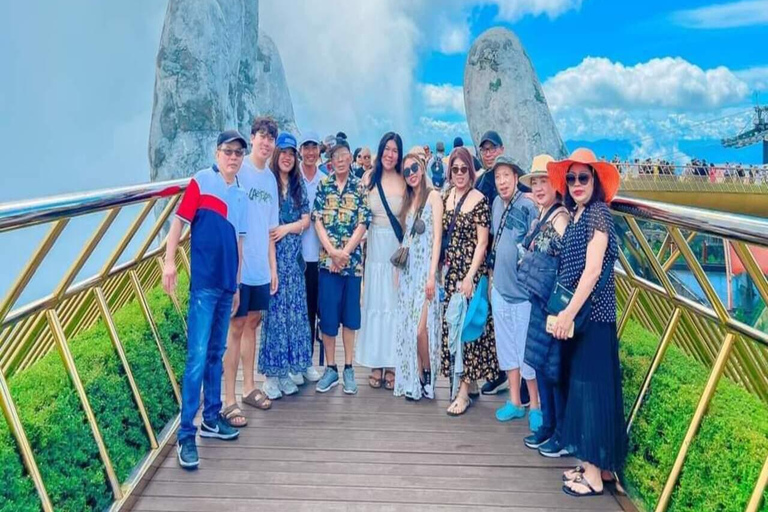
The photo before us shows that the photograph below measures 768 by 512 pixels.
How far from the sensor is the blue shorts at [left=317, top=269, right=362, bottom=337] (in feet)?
12.8

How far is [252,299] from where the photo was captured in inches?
134

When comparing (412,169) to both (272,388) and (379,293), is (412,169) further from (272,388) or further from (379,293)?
(272,388)

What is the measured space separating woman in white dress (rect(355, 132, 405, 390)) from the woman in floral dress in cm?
36

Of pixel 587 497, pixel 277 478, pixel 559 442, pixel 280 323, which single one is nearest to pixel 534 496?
pixel 587 497

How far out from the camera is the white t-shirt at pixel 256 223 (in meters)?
3.32

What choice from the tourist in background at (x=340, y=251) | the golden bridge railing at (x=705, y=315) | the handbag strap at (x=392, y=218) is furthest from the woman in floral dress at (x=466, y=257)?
the golden bridge railing at (x=705, y=315)

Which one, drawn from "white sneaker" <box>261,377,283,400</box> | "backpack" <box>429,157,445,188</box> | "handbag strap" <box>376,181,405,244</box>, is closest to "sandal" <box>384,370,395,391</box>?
"white sneaker" <box>261,377,283,400</box>

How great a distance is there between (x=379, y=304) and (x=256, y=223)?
3.29 feet

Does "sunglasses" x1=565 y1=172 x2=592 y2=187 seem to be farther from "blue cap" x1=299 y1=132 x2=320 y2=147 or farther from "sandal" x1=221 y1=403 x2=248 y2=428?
"sandal" x1=221 y1=403 x2=248 y2=428

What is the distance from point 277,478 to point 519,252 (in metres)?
1.61

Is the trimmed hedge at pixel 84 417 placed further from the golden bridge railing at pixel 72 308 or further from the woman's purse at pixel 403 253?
the woman's purse at pixel 403 253

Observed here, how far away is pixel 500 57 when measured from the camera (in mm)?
20484

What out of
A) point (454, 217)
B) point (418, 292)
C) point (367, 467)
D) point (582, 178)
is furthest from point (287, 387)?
point (582, 178)

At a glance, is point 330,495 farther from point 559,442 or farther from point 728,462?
point 728,462
